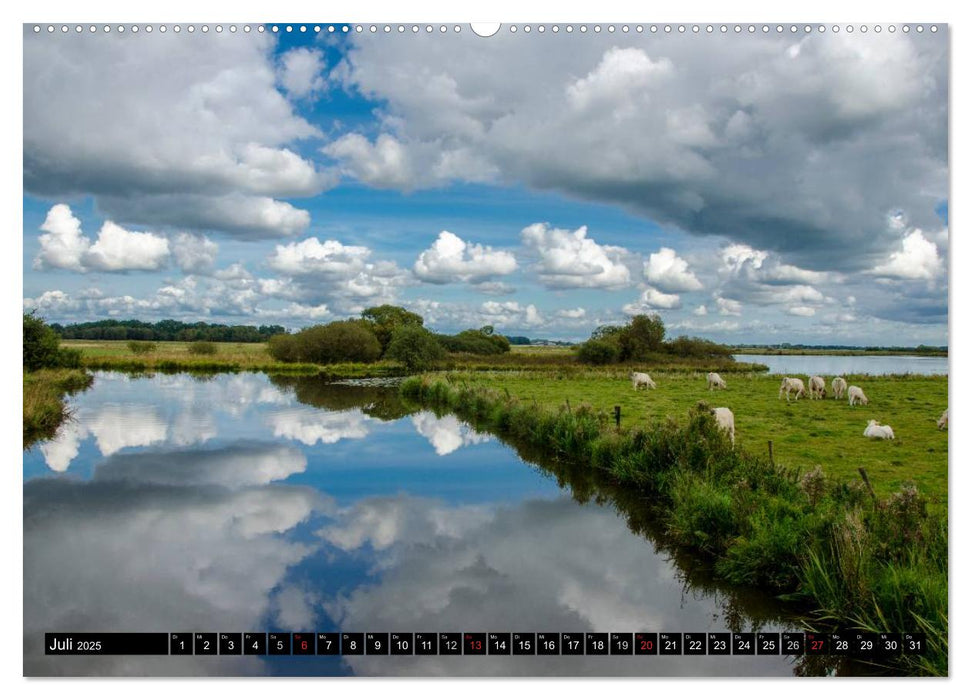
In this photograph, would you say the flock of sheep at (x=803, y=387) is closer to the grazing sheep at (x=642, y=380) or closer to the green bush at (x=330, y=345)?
the grazing sheep at (x=642, y=380)

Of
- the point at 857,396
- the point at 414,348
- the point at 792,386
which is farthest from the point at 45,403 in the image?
the point at 857,396

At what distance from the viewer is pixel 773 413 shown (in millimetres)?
18719

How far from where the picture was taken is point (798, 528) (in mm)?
7691

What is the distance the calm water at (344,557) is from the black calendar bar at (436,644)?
9cm

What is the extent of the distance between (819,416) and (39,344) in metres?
18.9

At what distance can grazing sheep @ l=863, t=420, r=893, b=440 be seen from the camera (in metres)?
13.6

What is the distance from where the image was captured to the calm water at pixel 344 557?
4.71 metres

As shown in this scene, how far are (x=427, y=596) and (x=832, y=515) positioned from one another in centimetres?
528

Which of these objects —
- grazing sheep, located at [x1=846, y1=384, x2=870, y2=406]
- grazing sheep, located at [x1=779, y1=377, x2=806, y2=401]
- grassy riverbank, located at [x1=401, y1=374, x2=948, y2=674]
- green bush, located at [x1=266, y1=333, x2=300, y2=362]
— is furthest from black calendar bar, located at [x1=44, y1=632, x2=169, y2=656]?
green bush, located at [x1=266, y1=333, x2=300, y2=362]

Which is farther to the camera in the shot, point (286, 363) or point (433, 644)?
point (286, 363)

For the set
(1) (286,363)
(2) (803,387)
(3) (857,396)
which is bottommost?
(3) (857,396)

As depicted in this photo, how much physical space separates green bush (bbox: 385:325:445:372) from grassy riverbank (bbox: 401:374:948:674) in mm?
23664

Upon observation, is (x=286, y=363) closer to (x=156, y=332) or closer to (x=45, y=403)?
(x=45, y=403)

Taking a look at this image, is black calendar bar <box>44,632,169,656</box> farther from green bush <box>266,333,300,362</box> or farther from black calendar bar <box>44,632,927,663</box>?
green bush <box>266,333,300,362</box>
